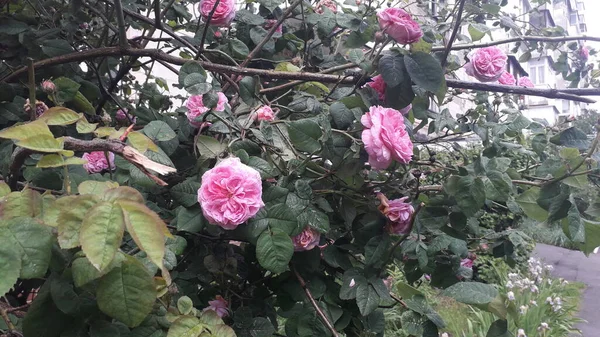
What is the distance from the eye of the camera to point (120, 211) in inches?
19.5

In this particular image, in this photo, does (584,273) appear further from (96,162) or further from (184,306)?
(184,306)

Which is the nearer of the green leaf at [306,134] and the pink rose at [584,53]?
the green leaf at [306,134]

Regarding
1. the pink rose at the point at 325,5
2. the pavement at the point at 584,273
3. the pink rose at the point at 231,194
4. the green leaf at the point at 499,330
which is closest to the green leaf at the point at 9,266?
the pink rose at the point at 231,194

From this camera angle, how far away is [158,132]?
1.05 m

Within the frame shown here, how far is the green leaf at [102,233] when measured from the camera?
0.46 metres

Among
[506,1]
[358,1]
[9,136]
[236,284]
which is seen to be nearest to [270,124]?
[236,284]

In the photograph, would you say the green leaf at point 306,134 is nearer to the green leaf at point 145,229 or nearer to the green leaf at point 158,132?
the green leaf at point 158,132

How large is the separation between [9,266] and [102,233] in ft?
0.34

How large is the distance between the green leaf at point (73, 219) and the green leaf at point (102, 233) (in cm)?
3

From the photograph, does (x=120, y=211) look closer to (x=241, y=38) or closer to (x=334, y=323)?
(x=334, y=323)

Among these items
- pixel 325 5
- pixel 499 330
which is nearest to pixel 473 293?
pixel 499 330

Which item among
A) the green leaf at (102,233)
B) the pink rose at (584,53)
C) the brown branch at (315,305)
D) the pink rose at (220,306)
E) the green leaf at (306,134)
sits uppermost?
the green leaf at (102,233)

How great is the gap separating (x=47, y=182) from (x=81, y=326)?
42 cm

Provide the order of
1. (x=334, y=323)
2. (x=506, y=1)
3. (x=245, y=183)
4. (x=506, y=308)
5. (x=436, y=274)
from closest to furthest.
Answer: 1. (x=245, y=183)
2. (x=506, y=308)
3. (x=334, y=323)
4. (x=436, y=274)
5. (x=506, y=1)
